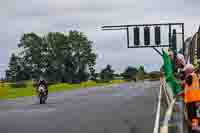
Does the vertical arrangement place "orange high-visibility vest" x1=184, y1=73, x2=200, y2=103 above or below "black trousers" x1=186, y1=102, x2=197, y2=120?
above

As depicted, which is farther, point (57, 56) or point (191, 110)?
point (57, 56)

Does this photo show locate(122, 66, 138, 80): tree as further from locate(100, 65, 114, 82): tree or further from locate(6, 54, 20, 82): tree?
locate(6, 54, 20, 82): tree

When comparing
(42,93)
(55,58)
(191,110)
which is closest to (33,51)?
(55,58)

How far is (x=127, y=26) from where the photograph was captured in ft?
165

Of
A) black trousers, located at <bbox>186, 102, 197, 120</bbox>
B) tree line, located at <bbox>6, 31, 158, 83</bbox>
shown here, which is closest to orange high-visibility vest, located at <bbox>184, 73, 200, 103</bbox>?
black trousers, located at <bbox>186, 102, 197, 120</bbox>

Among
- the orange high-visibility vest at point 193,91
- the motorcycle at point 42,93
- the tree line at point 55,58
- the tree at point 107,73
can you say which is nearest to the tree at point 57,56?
the tree line at point 55,58

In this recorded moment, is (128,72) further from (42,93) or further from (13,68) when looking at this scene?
(42,93)

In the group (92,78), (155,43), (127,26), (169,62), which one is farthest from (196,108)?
(92,78)

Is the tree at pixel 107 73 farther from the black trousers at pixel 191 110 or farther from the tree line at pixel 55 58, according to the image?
the black trousers at pixel 191 110

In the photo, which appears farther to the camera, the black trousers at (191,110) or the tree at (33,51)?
the tree at (33,51)

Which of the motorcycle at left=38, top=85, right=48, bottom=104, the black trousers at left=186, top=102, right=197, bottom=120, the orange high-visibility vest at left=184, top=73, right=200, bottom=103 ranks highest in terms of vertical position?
the orange high-visibility vest at left=184, top=73, right=200, bottom=103

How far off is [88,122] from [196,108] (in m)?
7.37

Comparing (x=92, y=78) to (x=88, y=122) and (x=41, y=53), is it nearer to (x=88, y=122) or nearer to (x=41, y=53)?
(x=41, y=53)

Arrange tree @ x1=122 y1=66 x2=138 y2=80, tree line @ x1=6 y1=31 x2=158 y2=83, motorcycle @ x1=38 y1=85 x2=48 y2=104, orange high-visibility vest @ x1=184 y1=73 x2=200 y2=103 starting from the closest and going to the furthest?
orange high-visibility vest @ x1=184 y1=73 x2=200 y2=103, motorcycle @ x1=38 y1=85 x2=48 y2=104, tree line @ x1=6 y1=31 x2=158 y2=83, tree @ x1=122 y1=66 x2=138 y2=80
